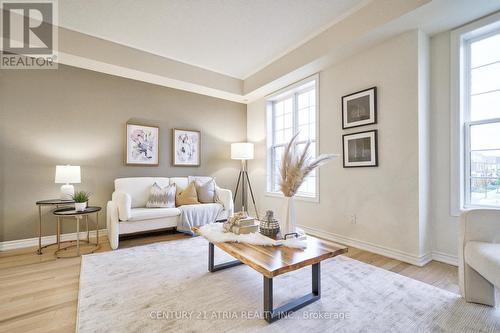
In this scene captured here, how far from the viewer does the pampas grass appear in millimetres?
1893

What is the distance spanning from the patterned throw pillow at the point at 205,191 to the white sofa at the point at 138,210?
111 millimetres

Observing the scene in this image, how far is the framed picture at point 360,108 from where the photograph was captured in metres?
2.85

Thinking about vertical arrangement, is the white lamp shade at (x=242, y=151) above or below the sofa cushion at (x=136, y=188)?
above

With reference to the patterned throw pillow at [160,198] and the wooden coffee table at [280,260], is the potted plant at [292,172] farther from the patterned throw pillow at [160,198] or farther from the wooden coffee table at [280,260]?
the patterned throw pillow at [160,198]

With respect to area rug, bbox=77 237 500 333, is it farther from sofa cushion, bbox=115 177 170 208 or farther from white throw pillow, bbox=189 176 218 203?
white throw pillow, bbox=189 176 218 203

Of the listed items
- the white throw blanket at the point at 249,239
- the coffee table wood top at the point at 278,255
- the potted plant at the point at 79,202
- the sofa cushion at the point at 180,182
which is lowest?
the coffee table wood top at the point at 278,255

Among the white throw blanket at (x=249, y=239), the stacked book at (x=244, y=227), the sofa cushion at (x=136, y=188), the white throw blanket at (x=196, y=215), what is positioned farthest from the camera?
the sofa cushion at (x=136, y=188)

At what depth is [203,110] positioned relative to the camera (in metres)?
4.62

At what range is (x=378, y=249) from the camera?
2797 millimetres

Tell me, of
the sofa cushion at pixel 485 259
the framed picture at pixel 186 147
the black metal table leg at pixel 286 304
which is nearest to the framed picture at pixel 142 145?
the framed picture at pixel 186 147

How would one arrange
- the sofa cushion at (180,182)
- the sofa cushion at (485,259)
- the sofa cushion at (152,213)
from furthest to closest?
1. the sofa cushion at (180,182)
2. the sofa cushion at (152,213)
3. the sofa cushion at (485,259)

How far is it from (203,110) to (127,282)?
3.34 meters

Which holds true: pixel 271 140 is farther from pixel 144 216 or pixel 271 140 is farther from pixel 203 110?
pixel 144 216

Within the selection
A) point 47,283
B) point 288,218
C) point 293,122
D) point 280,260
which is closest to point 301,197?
point 293,122
